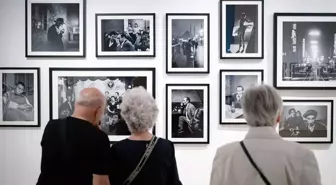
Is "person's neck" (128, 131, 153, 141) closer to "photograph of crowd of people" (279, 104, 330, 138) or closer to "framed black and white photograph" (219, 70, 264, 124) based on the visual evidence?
"framed black and white photograph" (219, 70, 264, 124)

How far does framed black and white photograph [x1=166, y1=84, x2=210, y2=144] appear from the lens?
3.14m

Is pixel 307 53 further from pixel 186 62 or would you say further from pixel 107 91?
→ pixel 107 91

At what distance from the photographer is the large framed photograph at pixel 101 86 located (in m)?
3.15

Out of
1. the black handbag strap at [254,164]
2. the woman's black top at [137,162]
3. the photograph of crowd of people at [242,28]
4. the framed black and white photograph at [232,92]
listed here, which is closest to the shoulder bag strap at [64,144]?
the woman's black top at [137,162]

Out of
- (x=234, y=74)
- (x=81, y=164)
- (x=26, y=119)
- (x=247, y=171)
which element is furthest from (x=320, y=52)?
(x=26, y=119)

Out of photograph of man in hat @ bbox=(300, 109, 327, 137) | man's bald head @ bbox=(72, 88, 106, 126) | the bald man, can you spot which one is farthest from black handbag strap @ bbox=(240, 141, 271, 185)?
photograph of man in hat @ bbox=(300, 109, 327, 137)

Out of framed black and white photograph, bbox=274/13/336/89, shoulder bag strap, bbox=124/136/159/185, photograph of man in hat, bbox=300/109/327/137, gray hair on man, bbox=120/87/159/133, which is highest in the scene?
framed black and white photograph, bbox=274/13/336/89

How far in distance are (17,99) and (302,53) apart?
8.09ft

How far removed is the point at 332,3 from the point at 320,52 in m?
0.44

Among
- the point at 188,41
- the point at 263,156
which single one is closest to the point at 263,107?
the point at 263,156

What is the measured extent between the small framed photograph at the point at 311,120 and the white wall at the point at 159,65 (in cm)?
7

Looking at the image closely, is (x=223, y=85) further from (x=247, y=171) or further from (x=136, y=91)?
(x=247, y=171)

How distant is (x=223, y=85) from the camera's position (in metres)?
3.13

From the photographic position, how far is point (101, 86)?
316cm
